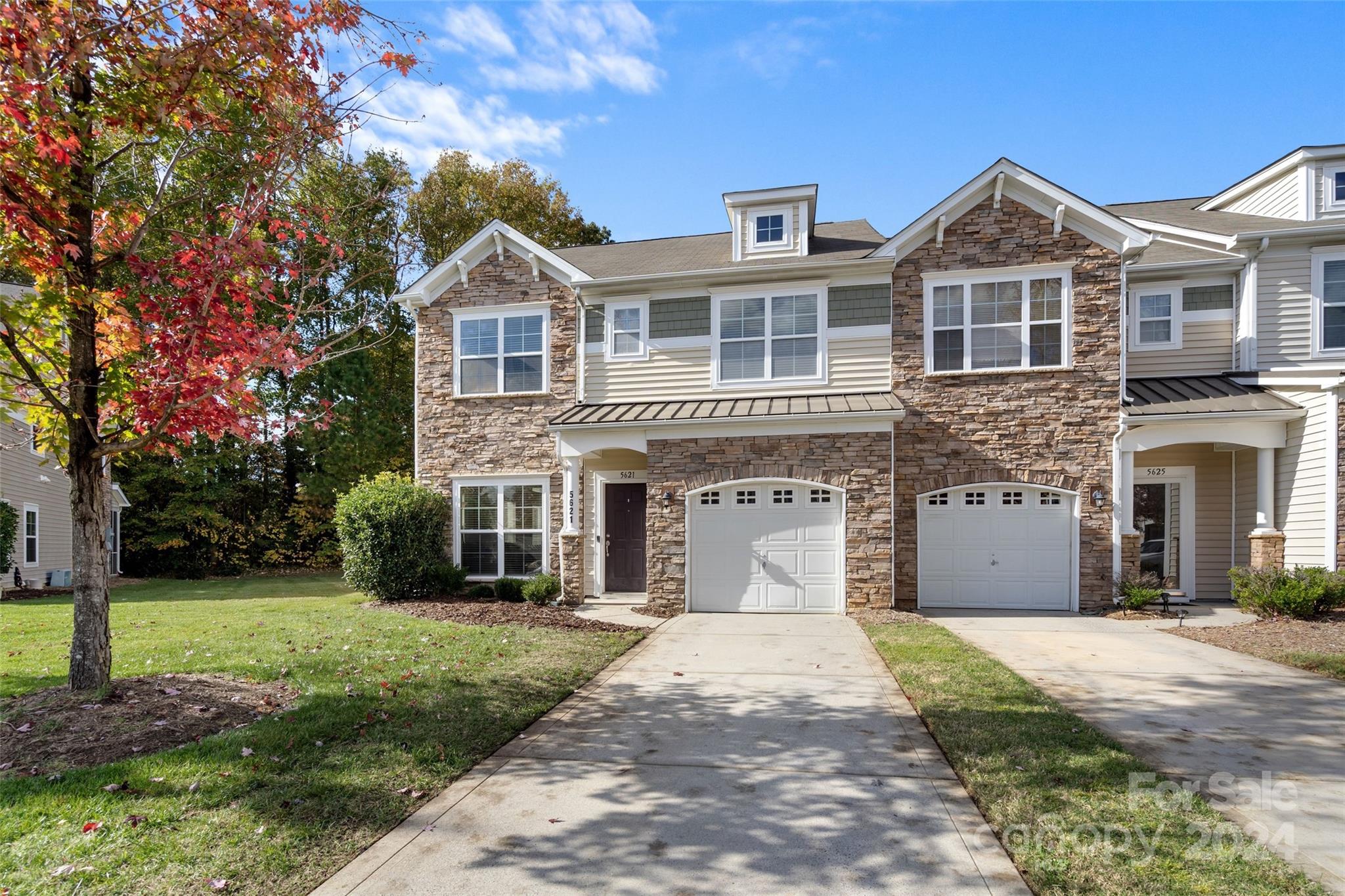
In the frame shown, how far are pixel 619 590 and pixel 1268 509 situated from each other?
444 inches

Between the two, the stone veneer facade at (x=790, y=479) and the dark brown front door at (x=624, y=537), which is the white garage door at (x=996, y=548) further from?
the dark brown front door at (x=624, y=537)

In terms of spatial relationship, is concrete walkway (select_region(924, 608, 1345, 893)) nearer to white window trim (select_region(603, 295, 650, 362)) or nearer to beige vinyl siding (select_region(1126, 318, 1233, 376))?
beige vinyl siding (select_region(1126, 318, 1233, 376))

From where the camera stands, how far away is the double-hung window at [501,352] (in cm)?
1446

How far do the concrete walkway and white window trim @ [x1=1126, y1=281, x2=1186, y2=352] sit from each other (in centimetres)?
582

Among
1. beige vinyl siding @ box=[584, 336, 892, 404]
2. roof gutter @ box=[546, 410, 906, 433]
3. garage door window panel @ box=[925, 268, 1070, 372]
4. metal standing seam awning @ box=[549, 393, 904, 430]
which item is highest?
garage door window panel @ box=[925, 268, 1070, 372]

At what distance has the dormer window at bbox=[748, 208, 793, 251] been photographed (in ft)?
46.1

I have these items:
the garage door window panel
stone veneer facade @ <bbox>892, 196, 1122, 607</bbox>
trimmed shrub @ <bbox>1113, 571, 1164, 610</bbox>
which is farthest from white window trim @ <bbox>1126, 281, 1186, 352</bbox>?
trimmed shrub @ <bbox>1113, 571, 1164, 610</bbox>

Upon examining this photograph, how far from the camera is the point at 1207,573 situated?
13227 millimetres

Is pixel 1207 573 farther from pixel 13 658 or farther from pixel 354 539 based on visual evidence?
pixel 13 658

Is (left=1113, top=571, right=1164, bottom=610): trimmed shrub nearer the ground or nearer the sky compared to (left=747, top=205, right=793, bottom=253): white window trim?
nearer the ground

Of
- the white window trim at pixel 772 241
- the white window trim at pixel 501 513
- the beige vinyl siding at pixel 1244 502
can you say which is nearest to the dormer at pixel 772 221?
the white window trim at pixel 772 241

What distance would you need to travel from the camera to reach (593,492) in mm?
14258

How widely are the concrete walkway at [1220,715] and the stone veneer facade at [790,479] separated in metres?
1.90

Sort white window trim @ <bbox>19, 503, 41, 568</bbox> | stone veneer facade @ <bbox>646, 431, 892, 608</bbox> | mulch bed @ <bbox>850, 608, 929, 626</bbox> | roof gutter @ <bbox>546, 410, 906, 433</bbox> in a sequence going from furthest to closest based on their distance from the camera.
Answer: white window trim @ <bbox>19, 503, 41, 568</bbox>
stone veneer facade @ <bbox>646, 431, 892, 608</bbox>
roof gutter @ <bbox>546, 410, 906, 433</bbox>
mulch bed @ <bbox>850, 608, 929, 626</bbox>
